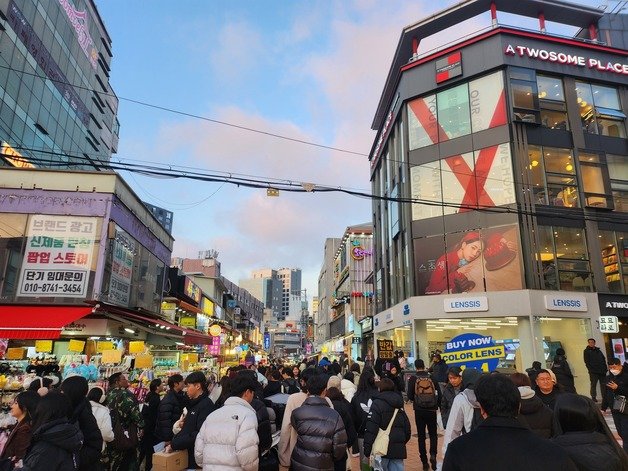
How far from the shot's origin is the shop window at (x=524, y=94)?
23.3m

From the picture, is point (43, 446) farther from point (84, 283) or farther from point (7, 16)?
point (7, 16)

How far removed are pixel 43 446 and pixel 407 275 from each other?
79.0 feet

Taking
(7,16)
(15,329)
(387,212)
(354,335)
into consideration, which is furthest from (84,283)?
(354,335)

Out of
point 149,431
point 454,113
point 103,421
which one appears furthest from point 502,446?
point 454,113

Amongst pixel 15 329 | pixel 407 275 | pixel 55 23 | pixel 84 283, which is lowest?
pixel 15 329

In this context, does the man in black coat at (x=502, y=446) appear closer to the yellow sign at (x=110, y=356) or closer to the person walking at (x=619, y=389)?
the person walking at (x=619, y=389)

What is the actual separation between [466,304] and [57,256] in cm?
1946

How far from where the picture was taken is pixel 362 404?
716cm

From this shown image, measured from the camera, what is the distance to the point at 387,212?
32.1m

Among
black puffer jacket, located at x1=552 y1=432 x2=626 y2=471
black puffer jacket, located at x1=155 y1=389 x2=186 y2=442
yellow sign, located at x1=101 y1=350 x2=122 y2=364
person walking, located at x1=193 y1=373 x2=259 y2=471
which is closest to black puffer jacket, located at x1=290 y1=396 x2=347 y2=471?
person walking, located at x1=193 y1=373 x2=259 y2=471

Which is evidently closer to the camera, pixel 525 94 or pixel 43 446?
pixel 43 446

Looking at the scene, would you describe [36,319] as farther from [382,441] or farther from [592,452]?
[592,452]

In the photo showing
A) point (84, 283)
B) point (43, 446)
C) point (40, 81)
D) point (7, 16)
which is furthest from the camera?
point (40, 81)

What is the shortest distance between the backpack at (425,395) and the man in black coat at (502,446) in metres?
5.84
